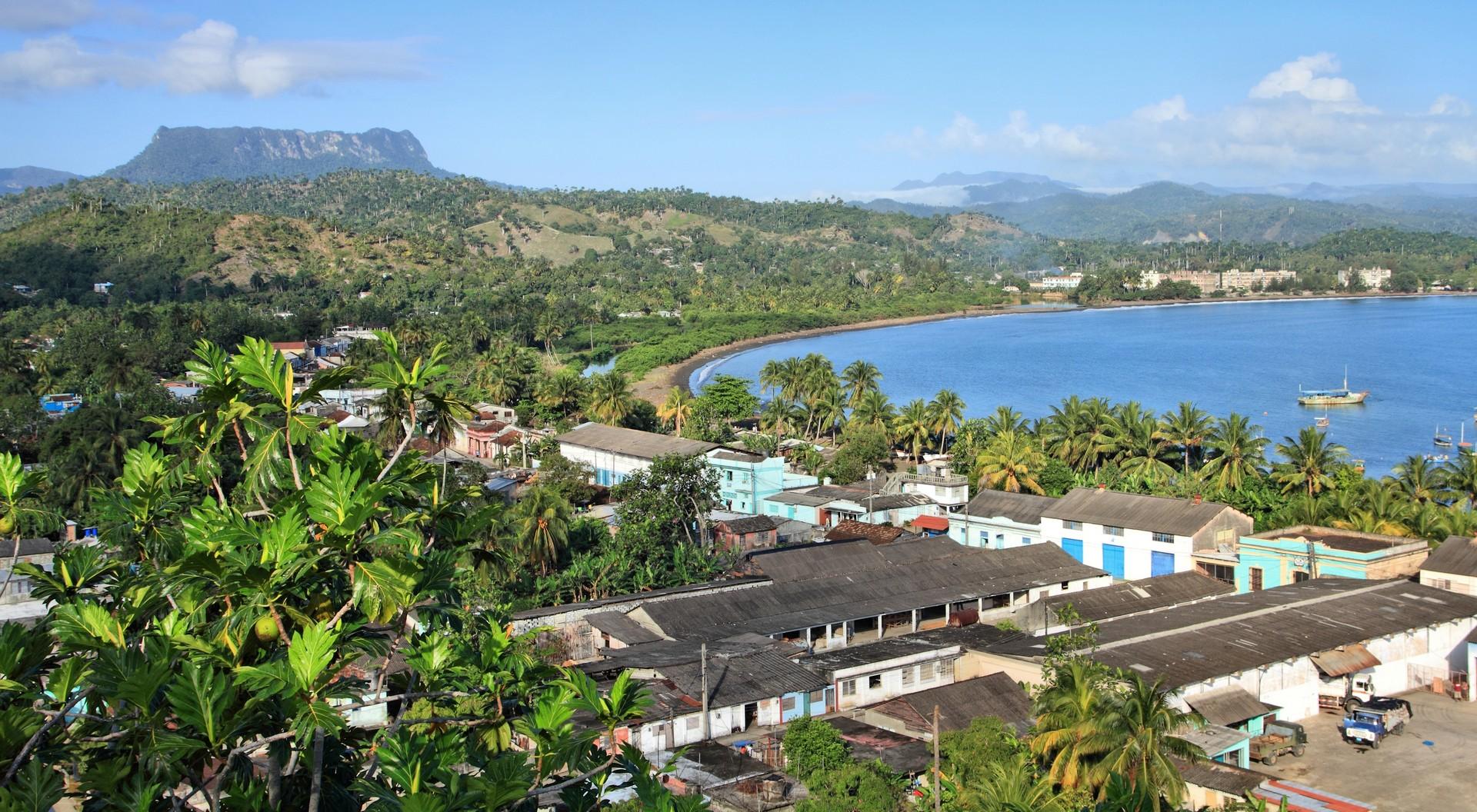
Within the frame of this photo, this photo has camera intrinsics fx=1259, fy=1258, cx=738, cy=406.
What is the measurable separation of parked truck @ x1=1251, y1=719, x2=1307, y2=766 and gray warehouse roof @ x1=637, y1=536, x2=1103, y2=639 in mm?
5310

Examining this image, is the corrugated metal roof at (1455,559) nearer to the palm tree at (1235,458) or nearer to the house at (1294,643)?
the house at (1294,643)

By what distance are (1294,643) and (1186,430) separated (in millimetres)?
13695

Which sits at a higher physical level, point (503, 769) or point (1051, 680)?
point (503, 769)

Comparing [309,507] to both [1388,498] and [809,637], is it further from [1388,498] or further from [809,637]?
[1388,498]

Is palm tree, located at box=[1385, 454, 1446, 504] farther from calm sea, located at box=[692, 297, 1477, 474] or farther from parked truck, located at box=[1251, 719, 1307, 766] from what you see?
calm sea, located at box=[692, 297, 1477, 474]

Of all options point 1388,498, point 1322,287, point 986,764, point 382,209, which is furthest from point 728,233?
point 986,764

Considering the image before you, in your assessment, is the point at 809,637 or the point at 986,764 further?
the point at 809,637

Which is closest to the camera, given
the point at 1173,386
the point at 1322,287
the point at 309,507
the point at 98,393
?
the point at 309,507

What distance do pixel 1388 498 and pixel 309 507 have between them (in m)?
21.7

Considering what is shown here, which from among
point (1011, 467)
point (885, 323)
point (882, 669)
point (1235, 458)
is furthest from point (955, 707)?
point (885, 323)

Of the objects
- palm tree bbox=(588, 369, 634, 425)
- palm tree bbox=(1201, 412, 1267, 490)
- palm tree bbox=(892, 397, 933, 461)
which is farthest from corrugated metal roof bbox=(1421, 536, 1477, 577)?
palm tree bbox=(588, 369, 634, 425)

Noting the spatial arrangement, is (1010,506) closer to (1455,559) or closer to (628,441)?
(1455,559)

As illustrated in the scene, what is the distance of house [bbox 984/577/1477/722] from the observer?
14859 millimetres

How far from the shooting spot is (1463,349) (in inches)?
2672
